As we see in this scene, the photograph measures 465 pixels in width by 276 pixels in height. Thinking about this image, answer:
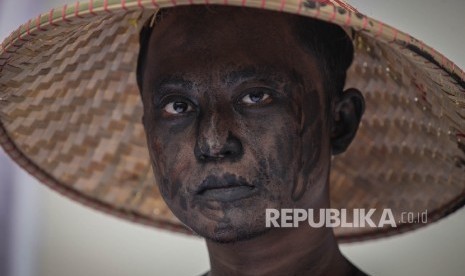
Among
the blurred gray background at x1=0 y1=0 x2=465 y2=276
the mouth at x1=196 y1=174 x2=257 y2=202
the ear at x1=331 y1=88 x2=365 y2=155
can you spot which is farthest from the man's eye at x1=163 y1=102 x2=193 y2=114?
the blurred gray background at x1=0 y1=0 x2=465 y2=276

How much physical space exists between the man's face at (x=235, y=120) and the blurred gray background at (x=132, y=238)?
59 cm

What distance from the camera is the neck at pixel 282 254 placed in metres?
1.17

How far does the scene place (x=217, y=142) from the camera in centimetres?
104

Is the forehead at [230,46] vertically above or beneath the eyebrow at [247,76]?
above

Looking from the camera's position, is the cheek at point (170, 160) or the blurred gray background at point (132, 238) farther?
the blurred gray background at point (132, 238)

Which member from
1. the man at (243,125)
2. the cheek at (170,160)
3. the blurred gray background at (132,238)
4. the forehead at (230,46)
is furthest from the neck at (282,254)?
the blurred gray background at (132,238)

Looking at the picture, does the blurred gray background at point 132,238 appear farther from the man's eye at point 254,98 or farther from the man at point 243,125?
the man's eye at point 254,98

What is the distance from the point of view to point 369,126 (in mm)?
1411

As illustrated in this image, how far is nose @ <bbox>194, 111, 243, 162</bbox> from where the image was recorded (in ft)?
3.43

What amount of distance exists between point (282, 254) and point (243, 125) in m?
0.23

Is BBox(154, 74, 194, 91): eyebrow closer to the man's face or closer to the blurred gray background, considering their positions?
the man's face

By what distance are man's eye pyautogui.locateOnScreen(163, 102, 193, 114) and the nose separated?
0.21ft

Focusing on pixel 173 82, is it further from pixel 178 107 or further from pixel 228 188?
pixel 228 188

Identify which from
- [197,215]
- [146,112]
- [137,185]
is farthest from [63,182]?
[197,215]
